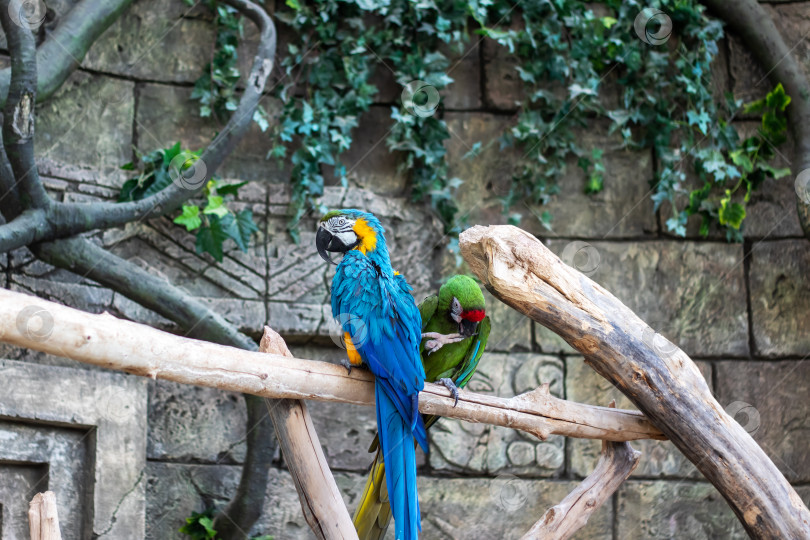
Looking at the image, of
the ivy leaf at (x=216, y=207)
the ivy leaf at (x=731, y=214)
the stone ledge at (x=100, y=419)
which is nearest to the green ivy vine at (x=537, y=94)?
the ivy leaf at (x=731, y=214)

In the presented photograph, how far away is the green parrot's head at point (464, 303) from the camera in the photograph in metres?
2.43

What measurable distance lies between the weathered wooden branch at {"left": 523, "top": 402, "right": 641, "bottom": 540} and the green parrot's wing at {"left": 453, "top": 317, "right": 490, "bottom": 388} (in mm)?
483

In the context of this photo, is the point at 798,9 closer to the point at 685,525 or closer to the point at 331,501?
the point at 685,525

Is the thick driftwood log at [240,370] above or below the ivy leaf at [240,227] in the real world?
below

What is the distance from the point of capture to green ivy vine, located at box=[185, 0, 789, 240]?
12.0 feet

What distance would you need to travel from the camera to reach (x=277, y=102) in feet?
12.3

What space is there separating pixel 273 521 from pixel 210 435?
1.46 feet

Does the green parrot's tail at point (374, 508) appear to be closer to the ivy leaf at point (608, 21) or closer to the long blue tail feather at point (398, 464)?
the long blue tail feather at point (398, 464)

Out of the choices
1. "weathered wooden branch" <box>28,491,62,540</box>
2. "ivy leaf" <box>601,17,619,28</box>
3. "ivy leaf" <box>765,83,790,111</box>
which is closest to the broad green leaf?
"weathered wooden branch" <box>28,491,62,540</box>

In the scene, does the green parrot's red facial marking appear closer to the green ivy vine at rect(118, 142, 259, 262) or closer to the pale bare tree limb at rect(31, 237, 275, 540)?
the pale bare tree limb at rect(31, 237, 275, 540)

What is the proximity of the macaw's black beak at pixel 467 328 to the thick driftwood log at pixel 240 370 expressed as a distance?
0.19 metres

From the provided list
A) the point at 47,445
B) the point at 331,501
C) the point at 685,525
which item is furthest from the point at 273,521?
the point at 685,525

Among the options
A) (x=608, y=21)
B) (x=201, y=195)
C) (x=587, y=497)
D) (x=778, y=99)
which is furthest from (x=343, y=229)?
(x=778, y=99)

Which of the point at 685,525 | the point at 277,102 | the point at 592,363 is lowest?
the point at 685,525
